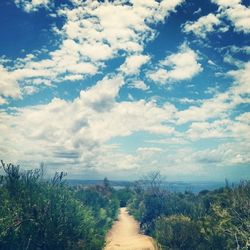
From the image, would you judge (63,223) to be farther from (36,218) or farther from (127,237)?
(127,237)

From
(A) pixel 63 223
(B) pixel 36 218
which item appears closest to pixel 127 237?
(A) pixel 63 223

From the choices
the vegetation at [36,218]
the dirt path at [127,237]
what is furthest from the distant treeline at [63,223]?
the dirt path at [127,237]

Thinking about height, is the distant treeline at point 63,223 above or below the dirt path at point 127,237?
above

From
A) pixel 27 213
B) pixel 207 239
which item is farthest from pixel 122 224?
pixel 27 213

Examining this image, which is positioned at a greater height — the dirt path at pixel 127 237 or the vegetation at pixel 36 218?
the vegetation at pixel 36 218

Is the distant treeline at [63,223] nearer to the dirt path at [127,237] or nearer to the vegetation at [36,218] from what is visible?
the vegetation at [36,218]

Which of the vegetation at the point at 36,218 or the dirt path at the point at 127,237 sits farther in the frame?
the dirt path at the point at 127,237

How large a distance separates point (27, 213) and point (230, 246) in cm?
1576

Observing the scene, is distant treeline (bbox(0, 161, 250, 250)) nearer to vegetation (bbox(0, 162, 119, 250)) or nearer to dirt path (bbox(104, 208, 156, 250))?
vegetation (bbox(0, 162, 119, 250))

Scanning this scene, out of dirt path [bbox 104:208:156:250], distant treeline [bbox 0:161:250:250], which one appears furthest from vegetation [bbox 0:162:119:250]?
dirt path [bbox 104:208:156:250]

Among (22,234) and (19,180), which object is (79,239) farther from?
(19,180)

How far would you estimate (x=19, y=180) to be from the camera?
29578 mm

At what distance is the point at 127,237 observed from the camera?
50875mm

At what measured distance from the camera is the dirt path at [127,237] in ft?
134
